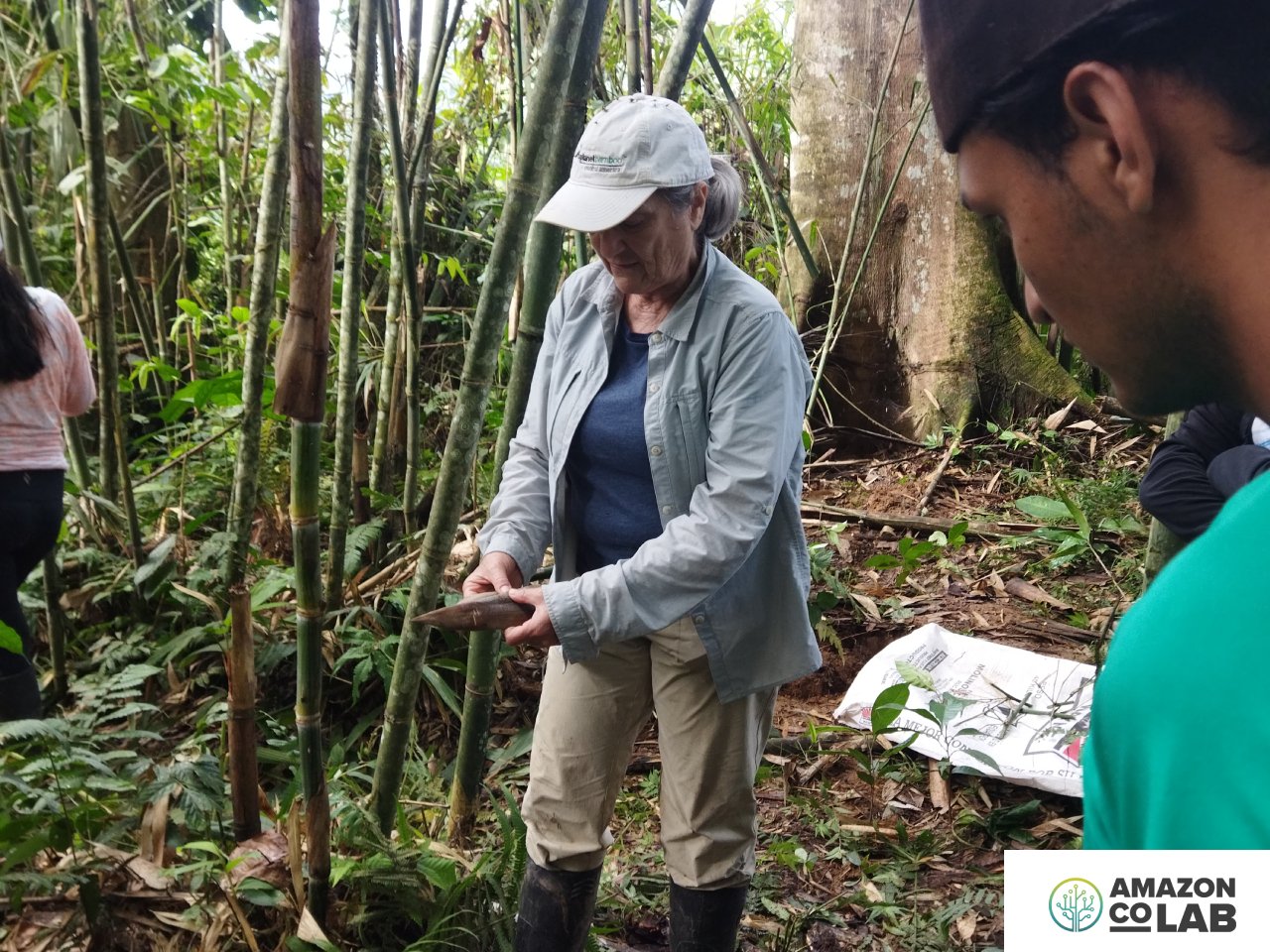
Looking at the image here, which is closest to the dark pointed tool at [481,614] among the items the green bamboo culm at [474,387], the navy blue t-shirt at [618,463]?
the green bamboo culm at [474,387]

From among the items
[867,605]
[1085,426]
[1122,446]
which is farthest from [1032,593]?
[1085,426]

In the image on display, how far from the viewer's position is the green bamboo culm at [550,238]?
1811 millimetres

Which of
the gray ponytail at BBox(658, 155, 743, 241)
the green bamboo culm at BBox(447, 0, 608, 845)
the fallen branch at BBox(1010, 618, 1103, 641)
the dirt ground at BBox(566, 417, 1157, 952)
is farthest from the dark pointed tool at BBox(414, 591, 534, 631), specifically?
the fallen branch at BBox(1010, 618, 1103, 641)

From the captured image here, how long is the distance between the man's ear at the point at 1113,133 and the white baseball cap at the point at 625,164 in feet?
3.66

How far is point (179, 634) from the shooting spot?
3.29 m

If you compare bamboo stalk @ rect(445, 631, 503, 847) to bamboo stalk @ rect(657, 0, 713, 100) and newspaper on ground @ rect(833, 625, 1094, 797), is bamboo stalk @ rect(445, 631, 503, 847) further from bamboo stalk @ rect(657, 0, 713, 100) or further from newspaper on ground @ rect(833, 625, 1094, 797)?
bamboo stalk @ rect(657, 0, 713, 100)

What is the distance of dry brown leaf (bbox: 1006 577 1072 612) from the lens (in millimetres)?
3672

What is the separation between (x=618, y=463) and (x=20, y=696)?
208 cm

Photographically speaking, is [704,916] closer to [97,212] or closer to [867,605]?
[867,605]

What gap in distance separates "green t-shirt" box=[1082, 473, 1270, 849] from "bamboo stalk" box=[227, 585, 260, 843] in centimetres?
141

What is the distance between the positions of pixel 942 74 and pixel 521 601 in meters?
1.24

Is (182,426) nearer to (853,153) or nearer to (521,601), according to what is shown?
(521,601)

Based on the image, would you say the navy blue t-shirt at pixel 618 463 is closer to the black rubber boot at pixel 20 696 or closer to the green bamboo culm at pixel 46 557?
the black rubber boot at pixel 20 696

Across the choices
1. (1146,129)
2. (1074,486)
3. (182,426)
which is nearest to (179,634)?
(182,426)
